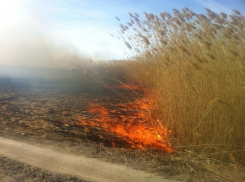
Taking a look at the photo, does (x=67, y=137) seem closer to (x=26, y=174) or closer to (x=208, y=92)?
(x=26, y=174)

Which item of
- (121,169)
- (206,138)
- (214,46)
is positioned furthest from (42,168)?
(214,46)

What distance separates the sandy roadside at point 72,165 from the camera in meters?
4.04

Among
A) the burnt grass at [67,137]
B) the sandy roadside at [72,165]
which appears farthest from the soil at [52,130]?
the sandy roadside at [72,165]

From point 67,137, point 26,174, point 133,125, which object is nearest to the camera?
point 26,174

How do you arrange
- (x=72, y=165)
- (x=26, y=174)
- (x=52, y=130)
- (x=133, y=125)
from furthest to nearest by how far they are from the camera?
(x=133, y=125) → (x=52, y=130) → (x=72, y=165) → (x=26, y=174)

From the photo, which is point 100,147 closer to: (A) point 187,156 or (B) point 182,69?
(A) point 187,156

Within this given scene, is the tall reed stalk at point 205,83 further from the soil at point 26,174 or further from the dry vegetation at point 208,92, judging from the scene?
the soil at point 26,174

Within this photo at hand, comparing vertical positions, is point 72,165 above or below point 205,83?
below

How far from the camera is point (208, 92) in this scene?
4.84 meters

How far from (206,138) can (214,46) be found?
1.60m

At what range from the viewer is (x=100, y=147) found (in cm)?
517

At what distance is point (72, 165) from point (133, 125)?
2566 millimetres

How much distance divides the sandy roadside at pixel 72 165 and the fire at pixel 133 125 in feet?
3.60

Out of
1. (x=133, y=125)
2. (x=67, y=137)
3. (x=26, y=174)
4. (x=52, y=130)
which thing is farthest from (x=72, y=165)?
(x=133, y=125)
